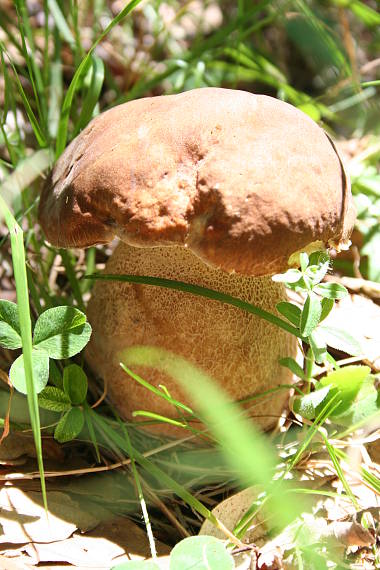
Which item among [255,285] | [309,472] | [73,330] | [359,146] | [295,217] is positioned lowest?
[309,472]

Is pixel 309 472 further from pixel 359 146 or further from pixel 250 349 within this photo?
pixel 359 146

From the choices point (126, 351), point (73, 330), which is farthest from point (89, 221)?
point (126, 351)

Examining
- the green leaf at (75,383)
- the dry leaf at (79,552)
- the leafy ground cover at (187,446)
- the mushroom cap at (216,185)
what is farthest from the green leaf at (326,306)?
the dry leaf at (79,552)

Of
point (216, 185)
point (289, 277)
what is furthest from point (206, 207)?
point (289, 277)

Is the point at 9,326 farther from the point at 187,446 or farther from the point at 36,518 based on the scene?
the point at 187,446

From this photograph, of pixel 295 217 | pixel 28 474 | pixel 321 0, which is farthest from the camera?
pixel 321 0

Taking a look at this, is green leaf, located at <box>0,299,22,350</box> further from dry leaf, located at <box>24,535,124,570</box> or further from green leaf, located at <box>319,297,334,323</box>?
green leaf, located at <box>319,297,334,323</box>

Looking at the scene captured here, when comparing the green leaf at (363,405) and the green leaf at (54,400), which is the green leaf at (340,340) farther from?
the green leaf at (54,400)
